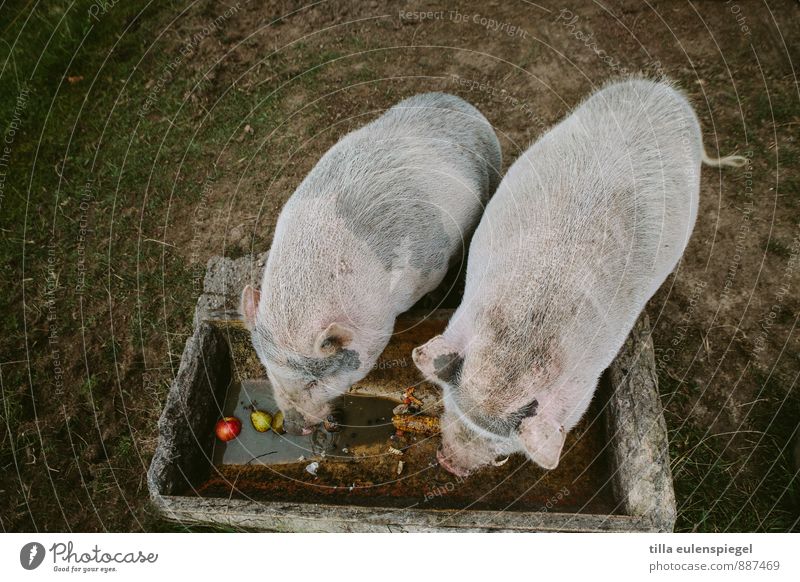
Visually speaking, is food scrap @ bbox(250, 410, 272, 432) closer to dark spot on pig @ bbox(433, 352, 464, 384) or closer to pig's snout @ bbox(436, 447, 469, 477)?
pig's snout @ bbox(436, 447, 469, 477)

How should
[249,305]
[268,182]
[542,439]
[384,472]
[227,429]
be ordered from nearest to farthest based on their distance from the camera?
[542,439], [249,305], [384,472], [227,429], [268,182]

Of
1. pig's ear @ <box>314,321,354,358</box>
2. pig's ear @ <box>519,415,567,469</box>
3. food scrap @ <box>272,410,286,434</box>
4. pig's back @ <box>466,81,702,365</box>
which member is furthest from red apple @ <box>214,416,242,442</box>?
pig's ear @ <box>519,415,567,469</box>

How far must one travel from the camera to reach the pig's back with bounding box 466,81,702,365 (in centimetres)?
309

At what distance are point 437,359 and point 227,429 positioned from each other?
1878 mm

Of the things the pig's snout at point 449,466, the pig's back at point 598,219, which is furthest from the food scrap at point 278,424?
the pig's back at point 598,219

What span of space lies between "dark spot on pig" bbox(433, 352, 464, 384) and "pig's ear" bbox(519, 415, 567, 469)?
19.6 inches

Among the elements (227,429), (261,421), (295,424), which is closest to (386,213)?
(295,424)

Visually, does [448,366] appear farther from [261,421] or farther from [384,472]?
[261,421]

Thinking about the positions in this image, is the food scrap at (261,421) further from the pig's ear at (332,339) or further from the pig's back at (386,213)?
the pig's back at (386,213)

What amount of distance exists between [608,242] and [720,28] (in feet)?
14.3

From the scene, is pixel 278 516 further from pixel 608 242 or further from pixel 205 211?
pixel 205 211

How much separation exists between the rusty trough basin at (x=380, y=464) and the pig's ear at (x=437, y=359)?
87 centimetres

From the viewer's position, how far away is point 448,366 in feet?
9.94

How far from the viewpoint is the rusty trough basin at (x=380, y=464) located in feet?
10.2
